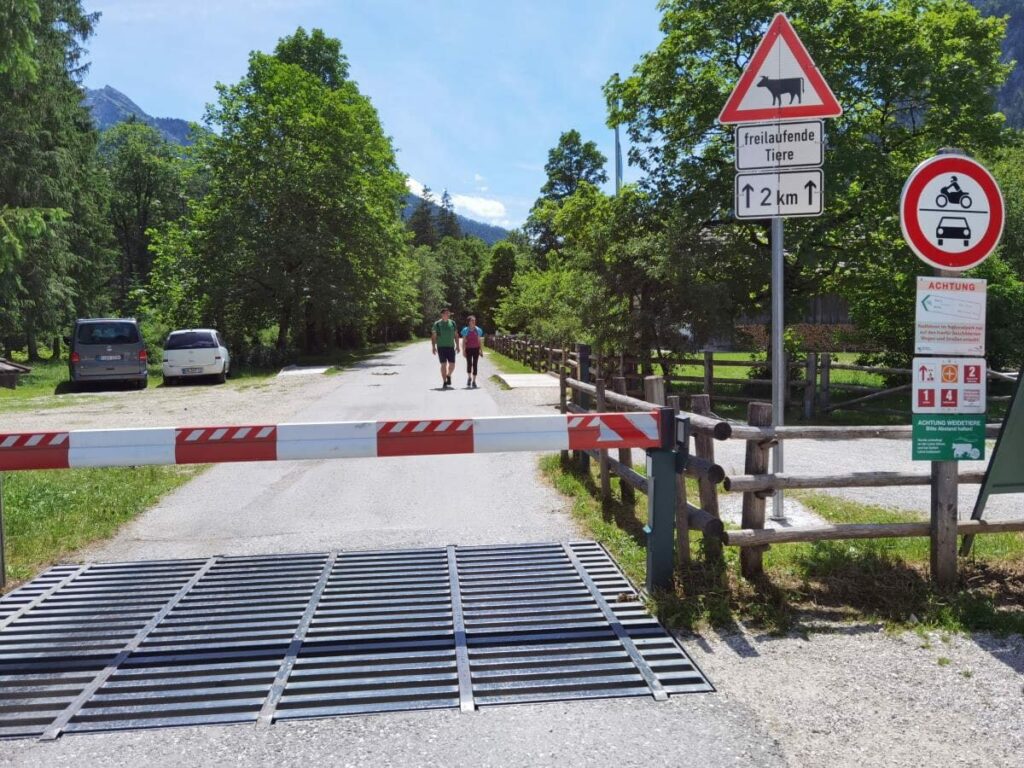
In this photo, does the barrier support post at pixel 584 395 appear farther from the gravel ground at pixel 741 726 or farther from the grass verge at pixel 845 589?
the gravel ground at pixel 741 726

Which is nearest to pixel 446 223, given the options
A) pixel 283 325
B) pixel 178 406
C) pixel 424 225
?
pixel 424 225

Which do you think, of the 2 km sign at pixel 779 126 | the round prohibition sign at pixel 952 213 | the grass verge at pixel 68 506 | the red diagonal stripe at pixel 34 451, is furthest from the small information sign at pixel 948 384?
the grass verge at pixel 68 506

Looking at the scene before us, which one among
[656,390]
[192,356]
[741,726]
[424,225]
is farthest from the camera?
[424,225]

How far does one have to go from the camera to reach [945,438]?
5297 millimetres

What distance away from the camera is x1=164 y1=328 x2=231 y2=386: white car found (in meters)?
24.7

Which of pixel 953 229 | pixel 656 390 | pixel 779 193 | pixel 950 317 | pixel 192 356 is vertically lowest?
pixel 192 356

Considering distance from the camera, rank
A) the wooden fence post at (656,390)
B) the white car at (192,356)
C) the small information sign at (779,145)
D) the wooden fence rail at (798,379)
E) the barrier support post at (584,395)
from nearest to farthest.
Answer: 1. the small information sign at (779,145)
2. the wooden fence post at (656,390)
3. the barrier support post at (584,395)
4. the wooden fence rail at (798,379)
5. the white car at (192,356)

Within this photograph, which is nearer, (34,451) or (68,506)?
(34,451)

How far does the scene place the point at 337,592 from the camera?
5.49 meters

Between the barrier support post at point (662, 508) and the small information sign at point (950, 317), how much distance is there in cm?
165

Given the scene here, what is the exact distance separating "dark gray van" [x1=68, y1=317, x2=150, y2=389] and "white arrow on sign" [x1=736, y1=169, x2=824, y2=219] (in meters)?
Answer: 20.8

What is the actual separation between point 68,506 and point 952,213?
7.79 meters

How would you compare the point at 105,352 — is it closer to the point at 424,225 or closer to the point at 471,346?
the point at 471,346

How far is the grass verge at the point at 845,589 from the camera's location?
4840 mm
